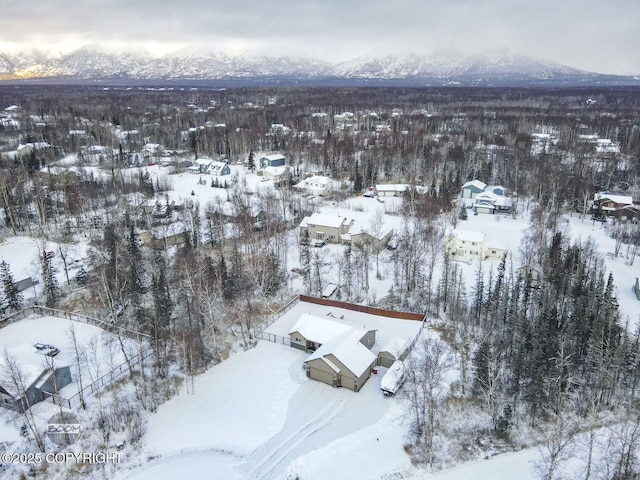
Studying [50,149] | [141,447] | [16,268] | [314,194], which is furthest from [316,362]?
[50,149]

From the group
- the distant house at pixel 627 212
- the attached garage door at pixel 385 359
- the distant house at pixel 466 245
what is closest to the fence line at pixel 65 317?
the attached garage door at pixel 385 359

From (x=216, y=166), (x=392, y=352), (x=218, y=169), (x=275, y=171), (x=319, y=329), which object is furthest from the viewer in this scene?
(x=216, y=166)

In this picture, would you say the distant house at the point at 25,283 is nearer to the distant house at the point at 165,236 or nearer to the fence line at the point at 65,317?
the fence line at the point at 65,317

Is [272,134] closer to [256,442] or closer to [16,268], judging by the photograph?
[16,268]

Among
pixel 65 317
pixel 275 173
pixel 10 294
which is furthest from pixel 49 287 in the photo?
pixel 275 173

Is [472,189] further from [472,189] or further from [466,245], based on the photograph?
[466,245]
